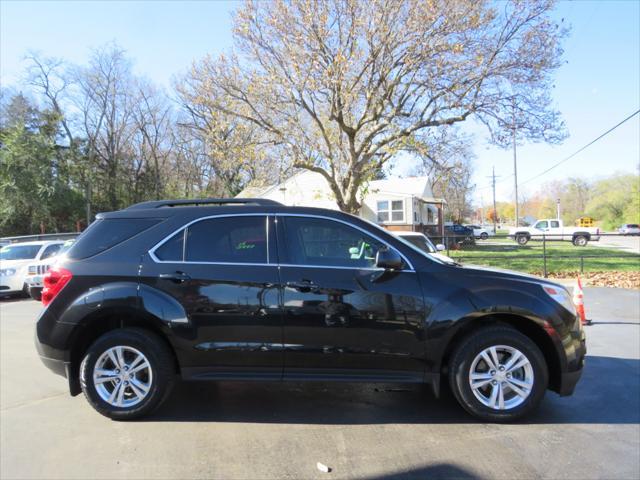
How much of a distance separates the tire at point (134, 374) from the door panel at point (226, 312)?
191 millimetres

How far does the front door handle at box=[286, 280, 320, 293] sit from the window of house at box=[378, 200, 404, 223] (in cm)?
2753

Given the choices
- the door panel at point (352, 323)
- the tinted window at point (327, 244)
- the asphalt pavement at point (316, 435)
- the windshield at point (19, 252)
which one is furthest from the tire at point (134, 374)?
the windshield at point (19, 252)

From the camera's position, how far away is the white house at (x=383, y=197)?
30797 millimetres

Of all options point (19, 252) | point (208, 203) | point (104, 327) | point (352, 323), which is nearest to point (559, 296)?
point (352, 323)

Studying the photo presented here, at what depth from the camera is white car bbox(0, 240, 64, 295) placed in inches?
509

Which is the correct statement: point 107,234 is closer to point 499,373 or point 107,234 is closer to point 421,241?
point 499,373

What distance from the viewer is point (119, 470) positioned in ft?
10.5

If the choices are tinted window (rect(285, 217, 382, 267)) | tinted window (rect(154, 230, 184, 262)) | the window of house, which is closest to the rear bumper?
tinted window (rect(285, 217, 382, 267))

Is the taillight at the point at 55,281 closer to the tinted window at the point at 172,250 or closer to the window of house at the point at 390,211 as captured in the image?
the tinted window at the point at 172,250

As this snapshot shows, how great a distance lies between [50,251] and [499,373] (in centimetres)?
1413

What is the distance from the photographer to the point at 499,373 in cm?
383

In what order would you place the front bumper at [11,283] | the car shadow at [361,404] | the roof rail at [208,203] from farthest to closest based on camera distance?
the front bumper at [11,283] → the roof rail at [208,203] → the car shadow at [361,404]

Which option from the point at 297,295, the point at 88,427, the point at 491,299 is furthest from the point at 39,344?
the point at 491,299

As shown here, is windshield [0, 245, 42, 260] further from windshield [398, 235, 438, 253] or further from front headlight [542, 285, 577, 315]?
front headlight [542, 285, 577, 315]
